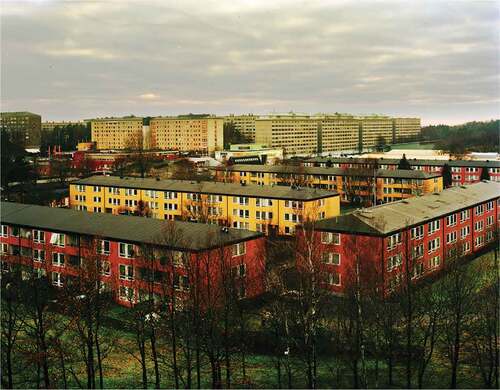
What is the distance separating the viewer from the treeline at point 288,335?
15.0 metres

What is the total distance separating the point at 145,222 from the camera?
24.5 meters

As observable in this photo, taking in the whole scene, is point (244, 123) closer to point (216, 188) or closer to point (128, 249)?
point (216, 188)

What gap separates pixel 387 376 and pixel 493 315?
11.7 feet

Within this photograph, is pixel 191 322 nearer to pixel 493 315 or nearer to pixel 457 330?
pixel 457 330

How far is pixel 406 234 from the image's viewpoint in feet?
58.9

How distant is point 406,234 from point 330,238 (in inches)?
259

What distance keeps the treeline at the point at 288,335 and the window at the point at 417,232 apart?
7.65 meters

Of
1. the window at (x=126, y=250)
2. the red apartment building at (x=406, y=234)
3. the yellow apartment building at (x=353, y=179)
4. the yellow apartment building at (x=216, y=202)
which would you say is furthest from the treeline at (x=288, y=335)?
the yellow apartment building at (x=353, y=179)

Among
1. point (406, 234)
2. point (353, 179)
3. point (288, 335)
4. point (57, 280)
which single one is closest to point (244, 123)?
point (353, 179)

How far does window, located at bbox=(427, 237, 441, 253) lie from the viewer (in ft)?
87.8

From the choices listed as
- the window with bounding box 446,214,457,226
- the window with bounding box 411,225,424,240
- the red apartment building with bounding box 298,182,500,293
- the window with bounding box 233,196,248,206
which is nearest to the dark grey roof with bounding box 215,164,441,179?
the red apartment building with bounding box 298,182,500,293

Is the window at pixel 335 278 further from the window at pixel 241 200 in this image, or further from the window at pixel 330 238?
the window at pixel 241 200

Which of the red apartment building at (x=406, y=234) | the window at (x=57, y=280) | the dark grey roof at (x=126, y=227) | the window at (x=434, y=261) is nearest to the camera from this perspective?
the red apartment building at (x=406, y=234)

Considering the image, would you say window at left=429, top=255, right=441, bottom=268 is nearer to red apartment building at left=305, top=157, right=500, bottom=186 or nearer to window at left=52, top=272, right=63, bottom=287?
window at left=52, top=272, right=63, bottom=287
